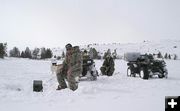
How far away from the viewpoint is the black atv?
17.6m

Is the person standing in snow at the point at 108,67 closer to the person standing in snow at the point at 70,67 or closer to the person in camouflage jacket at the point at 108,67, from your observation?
the person in camouflage jacket at the point at 108,67

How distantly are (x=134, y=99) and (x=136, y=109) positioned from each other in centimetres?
157

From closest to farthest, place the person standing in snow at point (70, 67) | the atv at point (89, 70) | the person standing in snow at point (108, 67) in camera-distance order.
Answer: the person standing in snow at point (70, 67), the atv at point (89, 70), the person standing in snow at point (108, 67)

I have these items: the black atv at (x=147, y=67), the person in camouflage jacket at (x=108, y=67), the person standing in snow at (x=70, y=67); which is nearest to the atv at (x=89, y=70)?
the black atv at (x=147, y=67)

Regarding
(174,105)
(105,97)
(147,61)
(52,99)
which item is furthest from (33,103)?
(147,61)

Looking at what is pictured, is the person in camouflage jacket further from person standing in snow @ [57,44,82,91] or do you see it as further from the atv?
person standing in snow @ [57,44,82,91]

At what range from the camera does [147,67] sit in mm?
17703

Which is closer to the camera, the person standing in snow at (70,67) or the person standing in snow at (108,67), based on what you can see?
the person standing in snow at (70,67)

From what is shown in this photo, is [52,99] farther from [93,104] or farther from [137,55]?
[137,55]

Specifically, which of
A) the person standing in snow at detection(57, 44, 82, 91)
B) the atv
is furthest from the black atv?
the person standing in snow at detection(57, 44, 82, 91)

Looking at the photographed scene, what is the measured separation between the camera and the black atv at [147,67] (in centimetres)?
1761

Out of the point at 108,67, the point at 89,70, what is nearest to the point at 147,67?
the point at 108,67

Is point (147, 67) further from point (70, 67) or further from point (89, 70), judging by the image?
point (70, 67)

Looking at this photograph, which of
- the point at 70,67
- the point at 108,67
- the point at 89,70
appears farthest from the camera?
the point at 108,67
